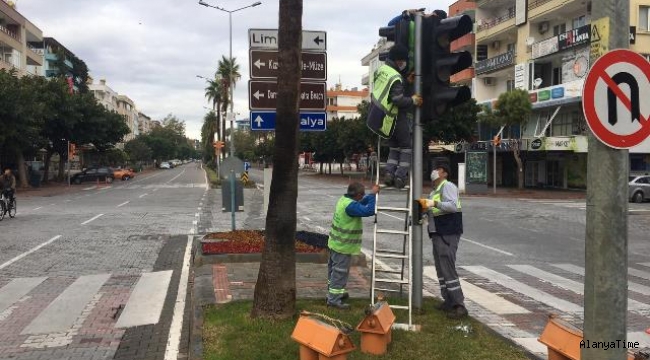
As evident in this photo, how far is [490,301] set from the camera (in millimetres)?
7895

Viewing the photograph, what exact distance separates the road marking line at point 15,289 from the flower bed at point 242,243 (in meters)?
2.84

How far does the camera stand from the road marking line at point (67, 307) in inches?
262

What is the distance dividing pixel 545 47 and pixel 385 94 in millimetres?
36665

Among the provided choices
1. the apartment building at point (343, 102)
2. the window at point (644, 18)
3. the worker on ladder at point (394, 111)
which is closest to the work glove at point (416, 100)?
the worker on ladder at point (394, 111)

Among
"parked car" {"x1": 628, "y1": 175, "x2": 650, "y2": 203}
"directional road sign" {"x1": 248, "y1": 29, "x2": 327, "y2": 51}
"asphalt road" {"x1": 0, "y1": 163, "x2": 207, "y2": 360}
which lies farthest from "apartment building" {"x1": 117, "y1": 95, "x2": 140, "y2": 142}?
"directional road sign" {"x1": 248, "y1": 29, "x2": 327, "y2": 51}

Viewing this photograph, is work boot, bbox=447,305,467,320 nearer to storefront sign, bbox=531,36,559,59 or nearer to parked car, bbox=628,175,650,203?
parked car, bbox=628,175,650,203

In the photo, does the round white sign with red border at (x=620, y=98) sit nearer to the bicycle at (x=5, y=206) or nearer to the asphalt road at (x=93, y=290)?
the asphalt road at (x=93, y=290)

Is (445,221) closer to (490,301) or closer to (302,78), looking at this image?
(490,301)

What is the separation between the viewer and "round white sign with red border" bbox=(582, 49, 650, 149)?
3.47 m

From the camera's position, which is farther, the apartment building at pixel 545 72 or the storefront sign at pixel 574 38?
the apartment building at pixel 545 72

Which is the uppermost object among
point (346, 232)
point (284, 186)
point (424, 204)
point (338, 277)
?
point (284, 186)

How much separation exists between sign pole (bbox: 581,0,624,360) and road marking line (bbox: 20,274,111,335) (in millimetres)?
5586

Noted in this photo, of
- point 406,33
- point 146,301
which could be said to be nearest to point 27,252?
point 146,301

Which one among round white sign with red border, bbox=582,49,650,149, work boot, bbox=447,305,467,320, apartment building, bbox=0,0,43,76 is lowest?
work boot, bbox=447,305,467,320
